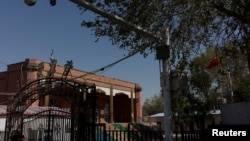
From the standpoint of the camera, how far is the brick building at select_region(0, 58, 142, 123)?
32.3 metres

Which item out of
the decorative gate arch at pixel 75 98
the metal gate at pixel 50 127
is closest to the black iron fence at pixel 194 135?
the decorative gate arch at pixel 75 98

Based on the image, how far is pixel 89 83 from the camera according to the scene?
34.9 metres

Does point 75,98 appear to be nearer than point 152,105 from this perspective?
Yes

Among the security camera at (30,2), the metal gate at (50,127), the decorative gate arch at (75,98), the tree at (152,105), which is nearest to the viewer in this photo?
the security camera at (30,2)

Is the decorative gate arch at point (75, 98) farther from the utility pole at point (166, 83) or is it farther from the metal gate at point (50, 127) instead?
the utility pole at point (166, 83)

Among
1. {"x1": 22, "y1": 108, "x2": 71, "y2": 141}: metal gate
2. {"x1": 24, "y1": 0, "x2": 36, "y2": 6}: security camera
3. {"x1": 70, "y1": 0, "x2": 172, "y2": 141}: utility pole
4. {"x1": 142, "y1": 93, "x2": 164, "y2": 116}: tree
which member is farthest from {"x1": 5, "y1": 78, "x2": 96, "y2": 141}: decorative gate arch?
{"x1": 142, "y1": 93, "x2": 164, "y2": 116}: tree

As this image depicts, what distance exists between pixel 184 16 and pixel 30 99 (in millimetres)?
8882

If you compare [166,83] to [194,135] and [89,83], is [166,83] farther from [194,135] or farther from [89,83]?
[89,83]

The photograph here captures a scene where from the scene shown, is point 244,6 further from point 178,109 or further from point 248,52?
point 178,109

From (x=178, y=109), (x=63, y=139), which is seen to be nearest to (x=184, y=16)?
(x=63, y=139)

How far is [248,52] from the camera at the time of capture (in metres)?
14.0

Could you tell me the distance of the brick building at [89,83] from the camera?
3228 cm

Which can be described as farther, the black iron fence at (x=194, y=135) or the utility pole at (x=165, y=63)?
the black iron fence at (x=194, y=135)

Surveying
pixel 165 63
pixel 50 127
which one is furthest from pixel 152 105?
pixel 165 63
